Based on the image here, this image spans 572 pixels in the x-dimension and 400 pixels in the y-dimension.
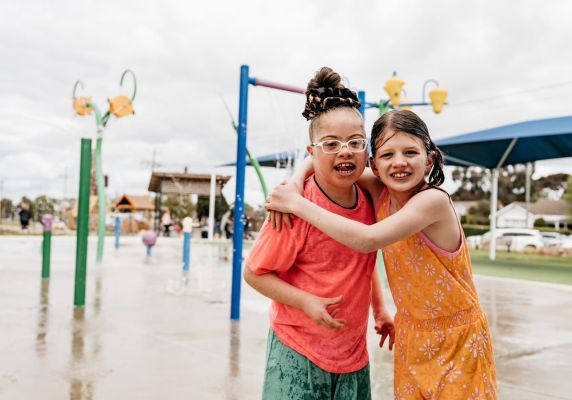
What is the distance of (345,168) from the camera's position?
71.6 inches

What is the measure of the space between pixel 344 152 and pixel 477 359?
2.43 ft

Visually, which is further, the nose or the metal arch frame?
the metal arch frame

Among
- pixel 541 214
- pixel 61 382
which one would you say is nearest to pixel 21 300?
pixel 61 382

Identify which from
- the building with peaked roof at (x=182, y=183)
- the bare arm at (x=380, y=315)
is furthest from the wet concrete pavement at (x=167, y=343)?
the building with peaked roof at (x=182, y=183)

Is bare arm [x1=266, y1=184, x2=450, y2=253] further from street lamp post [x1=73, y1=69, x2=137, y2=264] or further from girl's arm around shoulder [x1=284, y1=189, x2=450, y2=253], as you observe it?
street lamp post [x1=73, y1=69, x2=137, y2=264]

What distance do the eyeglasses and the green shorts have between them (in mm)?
617

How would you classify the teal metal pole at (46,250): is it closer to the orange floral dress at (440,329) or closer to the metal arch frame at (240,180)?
the metal arch frame at (240,180)

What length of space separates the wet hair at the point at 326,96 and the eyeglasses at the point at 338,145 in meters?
0.08

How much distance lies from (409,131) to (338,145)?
22cm

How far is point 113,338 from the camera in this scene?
16.2ft

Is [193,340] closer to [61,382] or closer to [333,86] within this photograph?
[61,382]

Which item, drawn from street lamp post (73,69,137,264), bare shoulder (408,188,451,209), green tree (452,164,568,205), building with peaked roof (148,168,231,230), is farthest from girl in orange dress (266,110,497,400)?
green tree (452,164,568,205)

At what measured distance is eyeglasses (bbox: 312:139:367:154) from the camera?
1.81 meters

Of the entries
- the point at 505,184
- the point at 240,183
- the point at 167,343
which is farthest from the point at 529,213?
the point at 167,343
